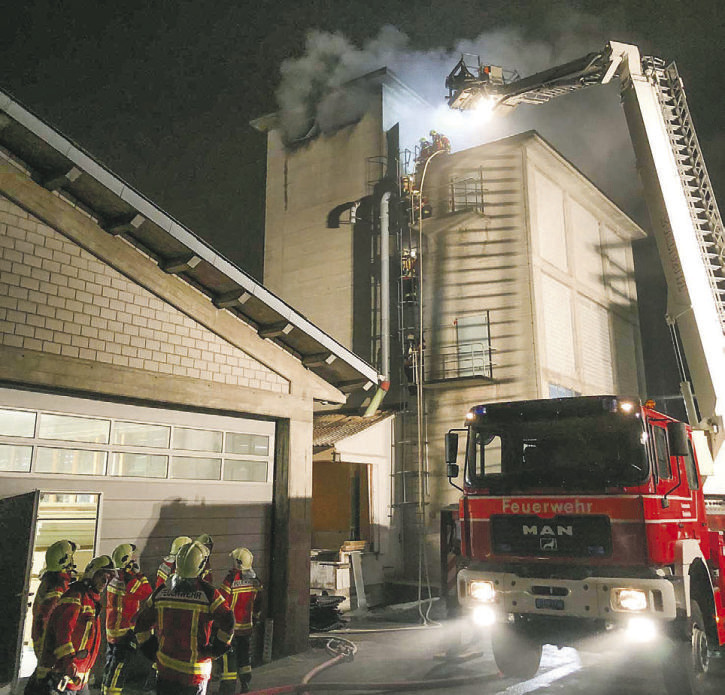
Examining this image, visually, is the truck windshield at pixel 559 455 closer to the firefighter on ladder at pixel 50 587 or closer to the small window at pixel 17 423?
the firefighter on ladder at pixel 50 587

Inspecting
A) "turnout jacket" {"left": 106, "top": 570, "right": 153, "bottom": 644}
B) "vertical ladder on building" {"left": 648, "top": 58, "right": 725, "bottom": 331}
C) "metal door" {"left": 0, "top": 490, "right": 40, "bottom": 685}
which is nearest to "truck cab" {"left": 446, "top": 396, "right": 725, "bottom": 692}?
"turnout jacket" {"left": 106, "top": 570, "right": 153, "bottom": 644}

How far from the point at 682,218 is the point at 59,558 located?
1202 cm

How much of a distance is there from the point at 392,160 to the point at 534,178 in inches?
177

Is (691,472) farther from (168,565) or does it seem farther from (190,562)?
(168,565)

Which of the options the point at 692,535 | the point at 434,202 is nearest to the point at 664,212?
the point at 692,535

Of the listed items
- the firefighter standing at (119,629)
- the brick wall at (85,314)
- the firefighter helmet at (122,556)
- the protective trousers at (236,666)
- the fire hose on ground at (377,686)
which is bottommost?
the fire hose on ground at (377,686)

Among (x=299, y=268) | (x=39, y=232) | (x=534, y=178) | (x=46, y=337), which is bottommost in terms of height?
(x=46, y=337)

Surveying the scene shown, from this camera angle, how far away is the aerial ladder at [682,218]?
11875 mm

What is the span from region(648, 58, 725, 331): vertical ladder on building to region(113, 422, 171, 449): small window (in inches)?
399

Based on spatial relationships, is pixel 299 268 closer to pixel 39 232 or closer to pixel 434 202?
pixel 434 202

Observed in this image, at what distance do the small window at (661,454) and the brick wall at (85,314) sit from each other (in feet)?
19.4

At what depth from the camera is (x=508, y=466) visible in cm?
784

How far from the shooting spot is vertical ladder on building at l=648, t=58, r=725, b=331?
41.5 feet

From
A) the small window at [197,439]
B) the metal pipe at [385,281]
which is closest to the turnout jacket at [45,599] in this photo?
the small window at [197,439]
